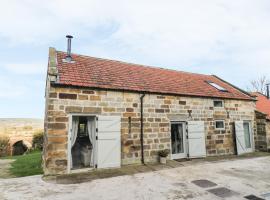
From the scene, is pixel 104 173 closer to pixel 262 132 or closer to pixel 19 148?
pixel 262 132

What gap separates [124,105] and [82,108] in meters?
1.98

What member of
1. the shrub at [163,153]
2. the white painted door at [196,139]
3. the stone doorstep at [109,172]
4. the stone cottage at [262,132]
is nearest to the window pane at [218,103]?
the white painted door at [196,139]

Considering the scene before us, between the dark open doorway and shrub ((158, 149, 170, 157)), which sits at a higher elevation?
shrub ((158, 149, 170, 157))

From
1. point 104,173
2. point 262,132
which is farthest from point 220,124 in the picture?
point 104,173

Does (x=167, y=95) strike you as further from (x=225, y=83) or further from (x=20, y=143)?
(x=20, y=143)

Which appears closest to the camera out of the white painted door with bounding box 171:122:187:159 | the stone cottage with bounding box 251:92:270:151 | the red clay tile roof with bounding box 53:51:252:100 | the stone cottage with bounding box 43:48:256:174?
the stone cottage with bounding box 43:48:256:174

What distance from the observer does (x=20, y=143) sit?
60.9ft

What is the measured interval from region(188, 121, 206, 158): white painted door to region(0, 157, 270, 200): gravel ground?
252 cm

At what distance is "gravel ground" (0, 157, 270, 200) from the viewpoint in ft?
18.2

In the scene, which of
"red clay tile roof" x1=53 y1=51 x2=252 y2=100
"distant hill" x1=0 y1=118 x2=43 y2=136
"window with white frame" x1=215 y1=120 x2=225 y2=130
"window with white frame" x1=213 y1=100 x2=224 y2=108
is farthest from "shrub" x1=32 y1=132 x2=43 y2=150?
"window with white frame" x1=213 y1=100 x2=224 y2=108

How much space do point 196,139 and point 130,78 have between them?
16.1 feet

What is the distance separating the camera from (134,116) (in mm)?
9578

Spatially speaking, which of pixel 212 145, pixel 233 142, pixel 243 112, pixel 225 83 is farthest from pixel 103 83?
pixel 225 83

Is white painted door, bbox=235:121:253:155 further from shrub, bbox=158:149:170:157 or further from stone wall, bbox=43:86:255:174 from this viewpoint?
shrub, bbox=158:149:170:157
